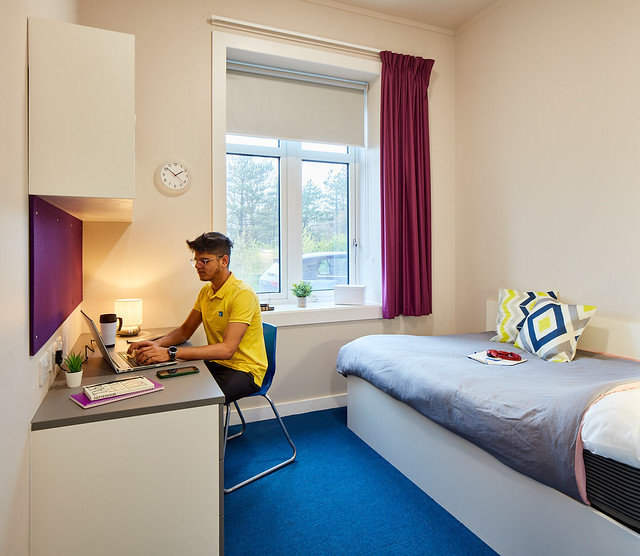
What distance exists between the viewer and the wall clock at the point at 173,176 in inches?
112

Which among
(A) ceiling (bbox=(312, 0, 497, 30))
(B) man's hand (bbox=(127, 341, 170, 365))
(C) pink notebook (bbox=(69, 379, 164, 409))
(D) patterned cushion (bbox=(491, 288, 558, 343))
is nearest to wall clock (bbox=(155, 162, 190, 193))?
(B) man's hand (bbox=(127, 341, 170, 365))

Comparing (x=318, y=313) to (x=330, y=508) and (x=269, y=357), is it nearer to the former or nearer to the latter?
(x=269, y=357)

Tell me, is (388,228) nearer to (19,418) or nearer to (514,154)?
(514,154)

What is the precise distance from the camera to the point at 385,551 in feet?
5.91

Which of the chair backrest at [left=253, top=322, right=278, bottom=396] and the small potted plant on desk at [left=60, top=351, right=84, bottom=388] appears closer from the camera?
the small potted plant on desk at [left=60, top=351, right=84, bottom=388]

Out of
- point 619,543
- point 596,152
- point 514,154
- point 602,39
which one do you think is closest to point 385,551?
point 619,543

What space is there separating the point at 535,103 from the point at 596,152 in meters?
0.64

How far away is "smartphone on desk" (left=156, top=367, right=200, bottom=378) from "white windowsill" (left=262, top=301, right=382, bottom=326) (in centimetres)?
130

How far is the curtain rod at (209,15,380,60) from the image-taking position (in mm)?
2953

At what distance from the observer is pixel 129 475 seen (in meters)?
1.40

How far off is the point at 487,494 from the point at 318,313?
1780mm

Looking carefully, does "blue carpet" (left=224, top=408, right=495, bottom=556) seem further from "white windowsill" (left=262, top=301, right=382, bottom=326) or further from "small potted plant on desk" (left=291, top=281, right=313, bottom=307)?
"small potted plant on desk" (left=291, top=281, right=313, bottom=307)

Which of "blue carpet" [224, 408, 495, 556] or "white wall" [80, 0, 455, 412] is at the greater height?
"white wall" [80, 0, 455, 412]

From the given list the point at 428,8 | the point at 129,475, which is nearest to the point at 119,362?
the point at 129,475
